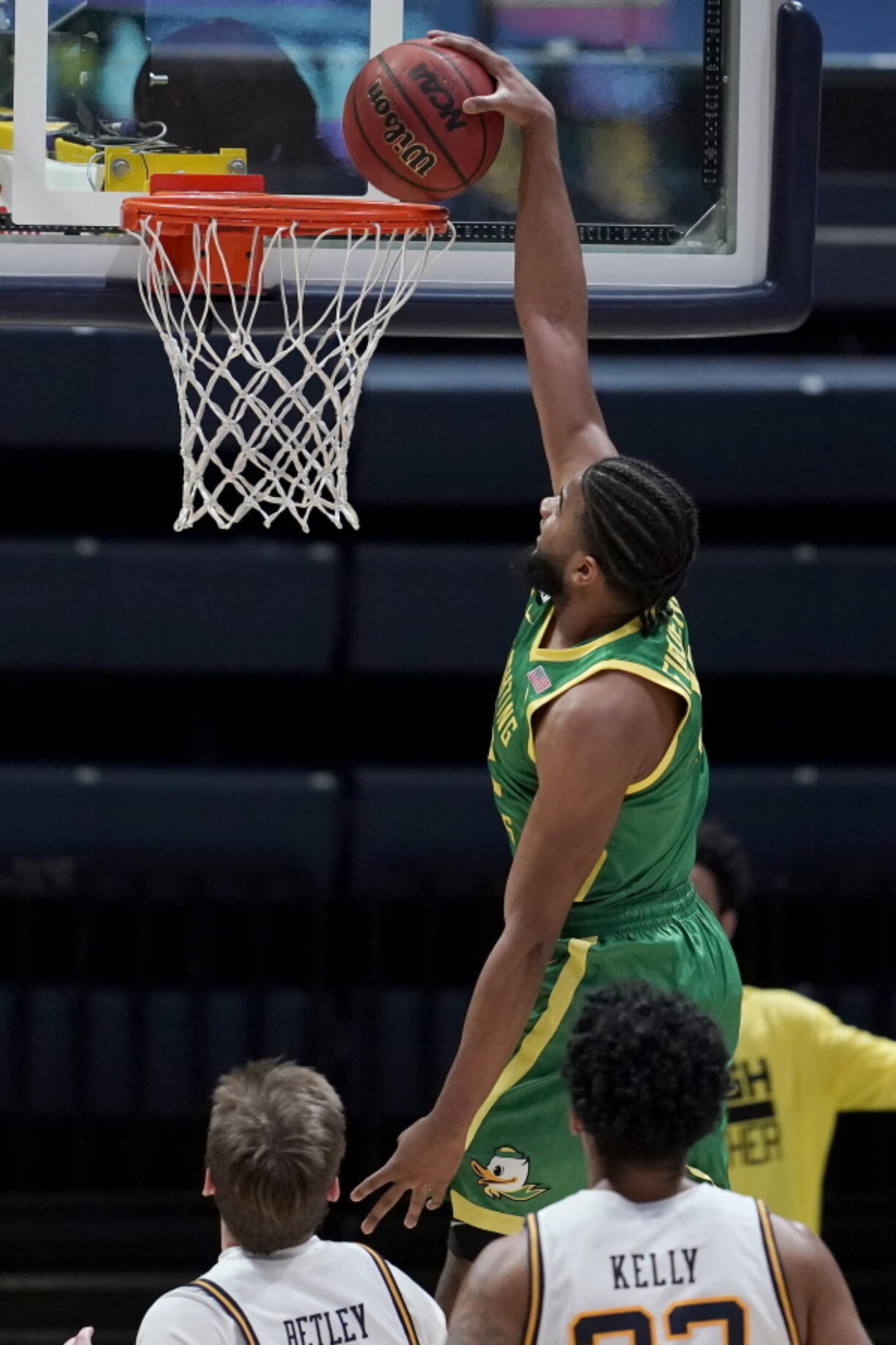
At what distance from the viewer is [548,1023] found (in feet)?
10.1

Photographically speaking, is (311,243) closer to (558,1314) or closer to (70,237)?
(70,237)

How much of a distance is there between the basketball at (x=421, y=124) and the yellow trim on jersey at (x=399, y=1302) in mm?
1856

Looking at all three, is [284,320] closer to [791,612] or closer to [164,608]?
[164,608]

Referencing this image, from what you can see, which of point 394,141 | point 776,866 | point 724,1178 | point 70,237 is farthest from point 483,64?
point 776,866

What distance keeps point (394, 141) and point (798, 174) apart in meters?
0.88

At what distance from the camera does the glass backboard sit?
3.87 m

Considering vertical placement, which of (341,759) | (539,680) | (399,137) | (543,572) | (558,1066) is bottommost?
(341,759)

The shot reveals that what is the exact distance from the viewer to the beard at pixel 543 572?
3.10m

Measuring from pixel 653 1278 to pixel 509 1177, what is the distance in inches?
36.0

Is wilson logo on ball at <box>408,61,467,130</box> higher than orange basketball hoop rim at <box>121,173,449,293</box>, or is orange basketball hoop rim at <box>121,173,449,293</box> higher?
wilson logo on ball at <box>408,61,467,130</box>

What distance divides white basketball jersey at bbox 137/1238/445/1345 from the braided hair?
105 cm

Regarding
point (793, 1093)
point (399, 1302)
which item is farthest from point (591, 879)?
point (793, 1093)

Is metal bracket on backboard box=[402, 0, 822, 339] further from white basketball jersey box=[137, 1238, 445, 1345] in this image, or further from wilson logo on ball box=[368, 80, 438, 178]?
white basketball jersey box=[137, 1238, 445, 1345]

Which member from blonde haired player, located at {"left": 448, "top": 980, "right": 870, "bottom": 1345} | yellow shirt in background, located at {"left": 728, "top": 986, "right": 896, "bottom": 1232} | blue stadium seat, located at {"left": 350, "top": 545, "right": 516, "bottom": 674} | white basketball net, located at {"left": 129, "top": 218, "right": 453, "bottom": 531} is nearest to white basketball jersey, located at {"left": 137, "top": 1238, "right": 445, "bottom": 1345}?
blonde haired player, located at {"left": 448, "top": 980, "right": 870, "bottom": 1345}
